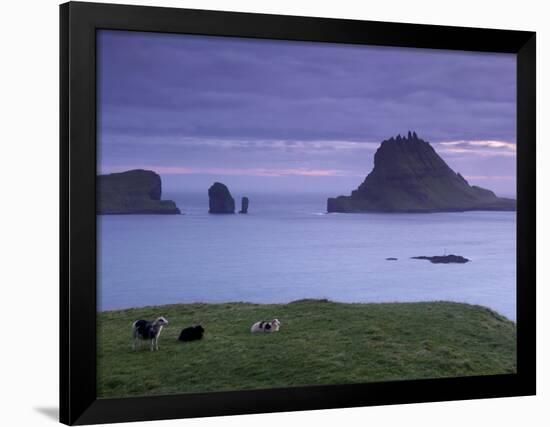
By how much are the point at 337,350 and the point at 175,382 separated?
1309mm

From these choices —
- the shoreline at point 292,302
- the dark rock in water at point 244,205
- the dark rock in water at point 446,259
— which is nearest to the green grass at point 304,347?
the shoreline at point 292,302

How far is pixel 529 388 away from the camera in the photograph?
8.34 m

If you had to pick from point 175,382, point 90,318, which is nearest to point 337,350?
point 175,382

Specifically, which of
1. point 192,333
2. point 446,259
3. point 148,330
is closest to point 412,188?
point 446,259

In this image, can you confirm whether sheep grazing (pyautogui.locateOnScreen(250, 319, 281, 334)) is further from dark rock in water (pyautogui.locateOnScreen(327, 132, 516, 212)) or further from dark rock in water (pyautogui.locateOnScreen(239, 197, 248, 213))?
dark rock in water (pyautogui.locateOnScreen(327, 132, 516, 212))

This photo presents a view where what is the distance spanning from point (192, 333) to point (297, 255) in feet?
3.41

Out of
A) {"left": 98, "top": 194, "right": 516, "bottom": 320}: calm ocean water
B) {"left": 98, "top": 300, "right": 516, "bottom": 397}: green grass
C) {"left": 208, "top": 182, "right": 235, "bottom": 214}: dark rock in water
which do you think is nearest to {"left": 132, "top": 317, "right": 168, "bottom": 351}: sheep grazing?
{"left": 98, "top": 300, "right": 516, "bottom": 397}: green grass

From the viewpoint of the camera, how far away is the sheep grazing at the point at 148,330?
24.1ft

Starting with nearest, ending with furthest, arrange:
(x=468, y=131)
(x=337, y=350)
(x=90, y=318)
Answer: (x=90, y=318) → (x=337, y=350) → (x=468, y=131)

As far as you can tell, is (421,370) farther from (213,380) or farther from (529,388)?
(213,380)

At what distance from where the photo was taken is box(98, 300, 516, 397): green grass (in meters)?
7.32

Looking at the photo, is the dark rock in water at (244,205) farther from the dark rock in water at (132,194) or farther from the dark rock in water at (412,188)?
the dark rock in water at (412,188)

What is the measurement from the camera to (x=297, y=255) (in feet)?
25.7

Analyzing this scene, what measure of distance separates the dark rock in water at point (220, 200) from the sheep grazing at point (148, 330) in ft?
3.04
